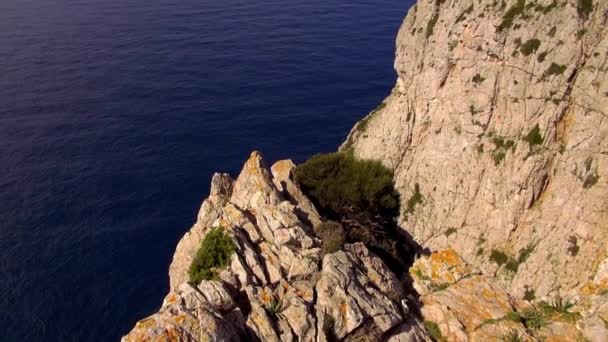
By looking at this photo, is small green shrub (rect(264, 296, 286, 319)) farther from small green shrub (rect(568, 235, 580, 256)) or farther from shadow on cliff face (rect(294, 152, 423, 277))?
small green shrub (rect(568, 235, 580, 256))

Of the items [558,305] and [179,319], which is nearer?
[179,319]

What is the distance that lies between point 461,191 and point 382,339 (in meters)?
21.1

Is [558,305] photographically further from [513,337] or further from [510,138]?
[510,138]

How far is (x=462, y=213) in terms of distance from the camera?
45.8 m

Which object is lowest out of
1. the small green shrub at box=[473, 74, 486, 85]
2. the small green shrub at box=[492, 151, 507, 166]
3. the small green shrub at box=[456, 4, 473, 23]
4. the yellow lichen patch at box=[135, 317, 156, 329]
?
the yellow lichen patch at box=[135, 317, 156, 329]

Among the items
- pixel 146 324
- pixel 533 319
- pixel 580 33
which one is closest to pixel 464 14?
pixel 580 33

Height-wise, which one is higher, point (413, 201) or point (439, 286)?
point (413, 201)

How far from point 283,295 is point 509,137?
25226 millimetres

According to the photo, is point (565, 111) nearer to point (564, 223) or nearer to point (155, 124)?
point (564, 223)

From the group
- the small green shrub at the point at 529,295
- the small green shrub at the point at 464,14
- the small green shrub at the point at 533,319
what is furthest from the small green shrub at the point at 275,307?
the small green shrub at the point at 464,14

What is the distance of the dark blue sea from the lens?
60.1 m

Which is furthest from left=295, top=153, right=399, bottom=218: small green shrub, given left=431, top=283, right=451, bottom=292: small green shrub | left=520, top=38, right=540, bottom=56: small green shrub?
left=520, top=38, right=540, bottom=56: small green shrub

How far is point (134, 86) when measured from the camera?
4087 inches

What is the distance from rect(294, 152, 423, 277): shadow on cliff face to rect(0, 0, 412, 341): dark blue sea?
2347cm
